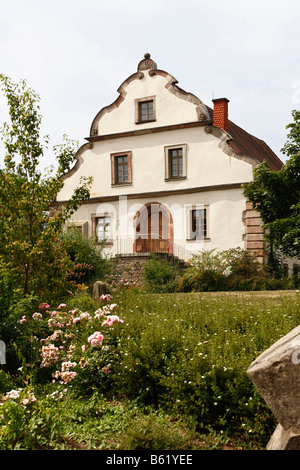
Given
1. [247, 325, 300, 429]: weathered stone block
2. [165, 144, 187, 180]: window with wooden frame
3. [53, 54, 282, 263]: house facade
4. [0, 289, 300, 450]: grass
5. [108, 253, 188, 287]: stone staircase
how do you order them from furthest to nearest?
[165, 144, 187, 180]: window with wooden frame → [53, 54, 282, 263]: house facade → [108, 253, 188, 287]: stone staircase → [0, 289, 300, 450]: grass → [247, 325, 300, 429]: weathered stone block

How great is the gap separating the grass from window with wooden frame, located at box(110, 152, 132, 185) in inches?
564

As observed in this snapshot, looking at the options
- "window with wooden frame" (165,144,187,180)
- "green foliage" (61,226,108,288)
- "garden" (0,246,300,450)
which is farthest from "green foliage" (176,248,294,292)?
"garden" (0,246,300,450)

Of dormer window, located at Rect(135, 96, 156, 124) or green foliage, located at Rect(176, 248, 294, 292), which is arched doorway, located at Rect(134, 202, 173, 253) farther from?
dormer window, located at Rect(135, 96, 156, 124)

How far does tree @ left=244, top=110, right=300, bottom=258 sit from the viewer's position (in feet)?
48.9

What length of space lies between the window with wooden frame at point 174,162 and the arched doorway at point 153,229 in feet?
4.22

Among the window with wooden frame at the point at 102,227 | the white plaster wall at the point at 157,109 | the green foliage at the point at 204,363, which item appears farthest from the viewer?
the window with wooden frame at the point at 102,227

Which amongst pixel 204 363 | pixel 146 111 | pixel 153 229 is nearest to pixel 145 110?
pixel 146 111

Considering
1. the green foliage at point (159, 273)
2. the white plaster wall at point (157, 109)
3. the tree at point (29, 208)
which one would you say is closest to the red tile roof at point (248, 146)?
Result: the white plaster wall at point (157, 109)

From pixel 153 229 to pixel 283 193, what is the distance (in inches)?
252

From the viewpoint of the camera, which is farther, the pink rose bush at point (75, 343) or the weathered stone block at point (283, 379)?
the pink rose bush at point (75, 343)

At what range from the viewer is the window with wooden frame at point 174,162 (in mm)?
19797

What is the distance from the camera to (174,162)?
786 inches

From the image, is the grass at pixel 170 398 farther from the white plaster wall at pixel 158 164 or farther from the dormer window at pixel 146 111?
the dormer window at pixel 146 111

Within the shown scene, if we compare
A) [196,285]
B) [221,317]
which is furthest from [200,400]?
[196,285]
